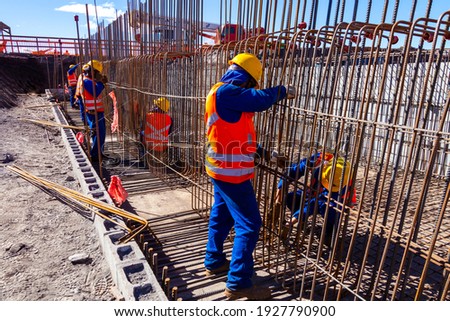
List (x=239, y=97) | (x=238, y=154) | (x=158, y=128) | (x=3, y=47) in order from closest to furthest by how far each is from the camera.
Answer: (x=239, y=97) < (x=238, y=154) < (x=158, y=128) < (x=3, y=47)

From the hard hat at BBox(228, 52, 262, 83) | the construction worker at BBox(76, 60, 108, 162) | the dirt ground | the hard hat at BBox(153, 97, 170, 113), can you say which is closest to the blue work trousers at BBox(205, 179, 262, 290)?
the hard hat at BBox(228, 52, 262, 83)

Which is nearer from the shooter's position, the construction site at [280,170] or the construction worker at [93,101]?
the construction site at [280,170]

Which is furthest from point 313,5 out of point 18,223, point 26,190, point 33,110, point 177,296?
point 33,110

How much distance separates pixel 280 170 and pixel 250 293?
1.78 m

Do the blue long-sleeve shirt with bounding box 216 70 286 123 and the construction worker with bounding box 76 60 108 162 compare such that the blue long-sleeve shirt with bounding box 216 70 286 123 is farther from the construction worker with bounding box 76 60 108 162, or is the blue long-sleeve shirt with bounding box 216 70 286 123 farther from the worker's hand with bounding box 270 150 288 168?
the construction worker with bounding box 76 60 108 162

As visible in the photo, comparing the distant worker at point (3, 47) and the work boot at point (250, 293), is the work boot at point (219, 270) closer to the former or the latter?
the work boot at point (250, 293)

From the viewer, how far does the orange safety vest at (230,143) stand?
9.42 ft

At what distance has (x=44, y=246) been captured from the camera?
3.49 meters

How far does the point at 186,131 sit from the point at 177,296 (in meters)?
3.17

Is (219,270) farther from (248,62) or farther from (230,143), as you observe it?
(248,62)

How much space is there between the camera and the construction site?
2.20 m

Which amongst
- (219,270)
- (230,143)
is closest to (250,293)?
(219,270)

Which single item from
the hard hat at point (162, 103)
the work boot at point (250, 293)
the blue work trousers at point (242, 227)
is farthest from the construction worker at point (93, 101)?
the work boot at point (250, 293)

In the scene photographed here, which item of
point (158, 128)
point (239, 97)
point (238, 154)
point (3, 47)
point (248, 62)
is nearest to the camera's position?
point (239, 97)
